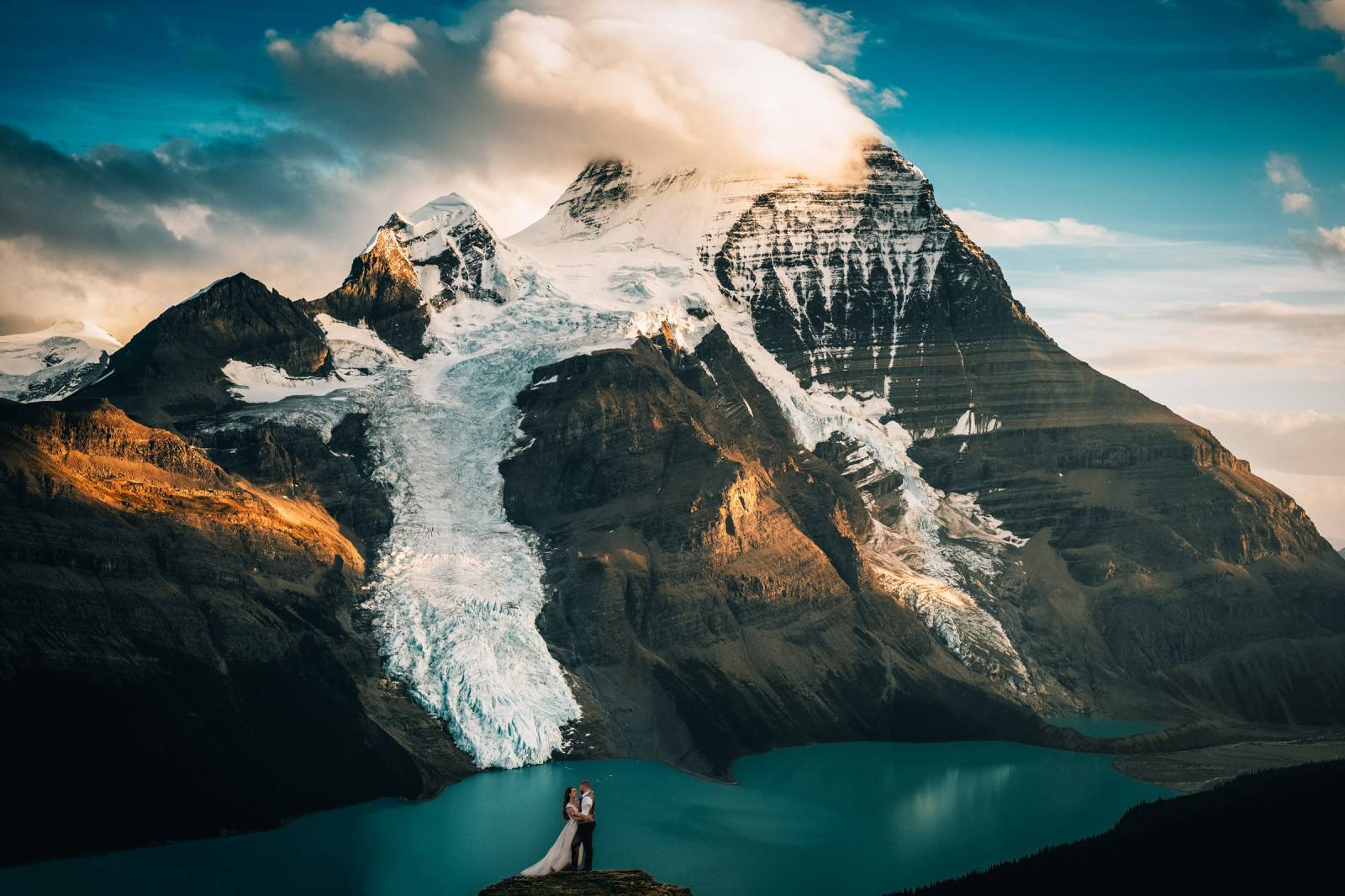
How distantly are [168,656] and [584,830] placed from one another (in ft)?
359

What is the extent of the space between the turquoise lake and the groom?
7408cm

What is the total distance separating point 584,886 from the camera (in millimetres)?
46812

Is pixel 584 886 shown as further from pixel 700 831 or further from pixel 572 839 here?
pixel 700 831

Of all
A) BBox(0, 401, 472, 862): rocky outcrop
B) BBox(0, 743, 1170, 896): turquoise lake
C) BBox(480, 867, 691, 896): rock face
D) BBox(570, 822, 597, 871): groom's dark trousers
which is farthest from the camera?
BBox(0, 401, 472, 862): rocky outcrop

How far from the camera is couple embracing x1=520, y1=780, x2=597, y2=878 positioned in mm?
47219

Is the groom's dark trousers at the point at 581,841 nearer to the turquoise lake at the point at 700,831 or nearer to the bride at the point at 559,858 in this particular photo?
the bride at the point at 559,858

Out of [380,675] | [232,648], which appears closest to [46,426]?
[232,648]

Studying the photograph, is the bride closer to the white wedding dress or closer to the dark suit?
the white wedding dress

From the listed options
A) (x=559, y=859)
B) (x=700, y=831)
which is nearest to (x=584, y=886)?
(x=559, y=859)

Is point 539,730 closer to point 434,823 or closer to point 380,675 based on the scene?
point 380,675

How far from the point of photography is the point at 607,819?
471ft

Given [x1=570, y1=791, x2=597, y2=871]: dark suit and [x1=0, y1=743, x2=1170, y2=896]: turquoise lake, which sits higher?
[x1=570, y1=791, x2=597, y2=871]: dark suit

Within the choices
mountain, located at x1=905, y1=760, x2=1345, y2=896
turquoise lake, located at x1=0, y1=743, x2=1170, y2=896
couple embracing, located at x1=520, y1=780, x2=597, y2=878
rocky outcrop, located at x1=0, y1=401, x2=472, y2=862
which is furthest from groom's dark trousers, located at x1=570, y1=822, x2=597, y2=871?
rocky outcrop, located at x1=0, y1=401, x2=472, y2=862

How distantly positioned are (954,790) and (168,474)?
94.9 meters
